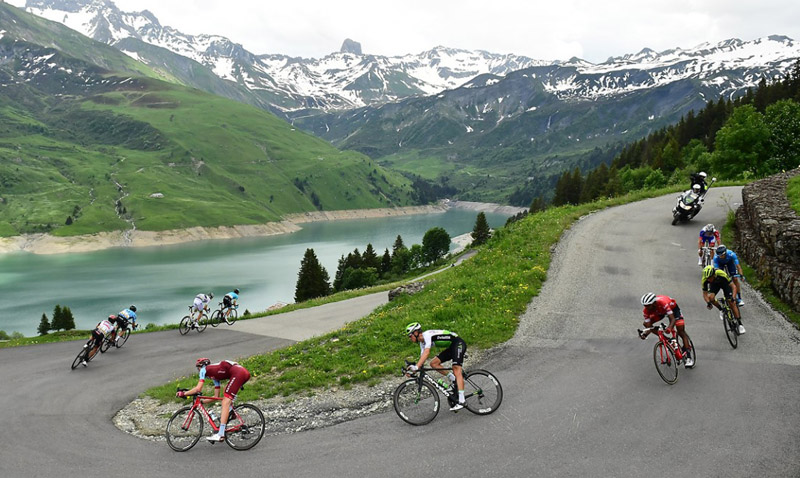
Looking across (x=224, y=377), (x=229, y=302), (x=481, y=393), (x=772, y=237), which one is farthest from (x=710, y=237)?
(x=229, y=302)

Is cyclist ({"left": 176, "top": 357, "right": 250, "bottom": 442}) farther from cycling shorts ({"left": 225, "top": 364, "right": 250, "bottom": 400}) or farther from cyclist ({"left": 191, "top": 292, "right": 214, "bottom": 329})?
cyclist ({"left": 191, "top": 292, "right": 214, "bottom": 329})

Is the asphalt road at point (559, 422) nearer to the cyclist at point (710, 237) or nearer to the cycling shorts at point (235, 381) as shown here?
the cycling shorts at point (235, 381)

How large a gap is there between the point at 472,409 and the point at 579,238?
768 inches

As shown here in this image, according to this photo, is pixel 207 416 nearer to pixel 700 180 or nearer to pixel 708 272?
pixel 708 272

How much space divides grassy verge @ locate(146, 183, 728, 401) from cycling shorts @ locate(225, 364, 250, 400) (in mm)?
3096

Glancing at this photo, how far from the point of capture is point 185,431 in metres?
13.0

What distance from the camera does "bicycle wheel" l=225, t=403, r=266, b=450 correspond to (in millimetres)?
12258

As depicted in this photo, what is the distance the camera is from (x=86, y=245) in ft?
599

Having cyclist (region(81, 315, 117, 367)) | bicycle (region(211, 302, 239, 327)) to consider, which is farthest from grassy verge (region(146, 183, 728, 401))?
bicycle (region(211, 302, 239, 327))

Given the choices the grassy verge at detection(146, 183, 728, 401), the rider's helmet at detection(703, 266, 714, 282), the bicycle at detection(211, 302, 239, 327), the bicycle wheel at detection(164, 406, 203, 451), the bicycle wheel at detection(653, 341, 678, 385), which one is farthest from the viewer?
the bicycle at detection(211, 302, 239, 327)

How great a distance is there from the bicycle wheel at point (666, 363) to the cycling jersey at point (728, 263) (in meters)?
4.55

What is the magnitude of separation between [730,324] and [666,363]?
150 inches

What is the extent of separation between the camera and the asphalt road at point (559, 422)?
10.2 m

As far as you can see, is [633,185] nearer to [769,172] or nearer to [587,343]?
[769,172]
